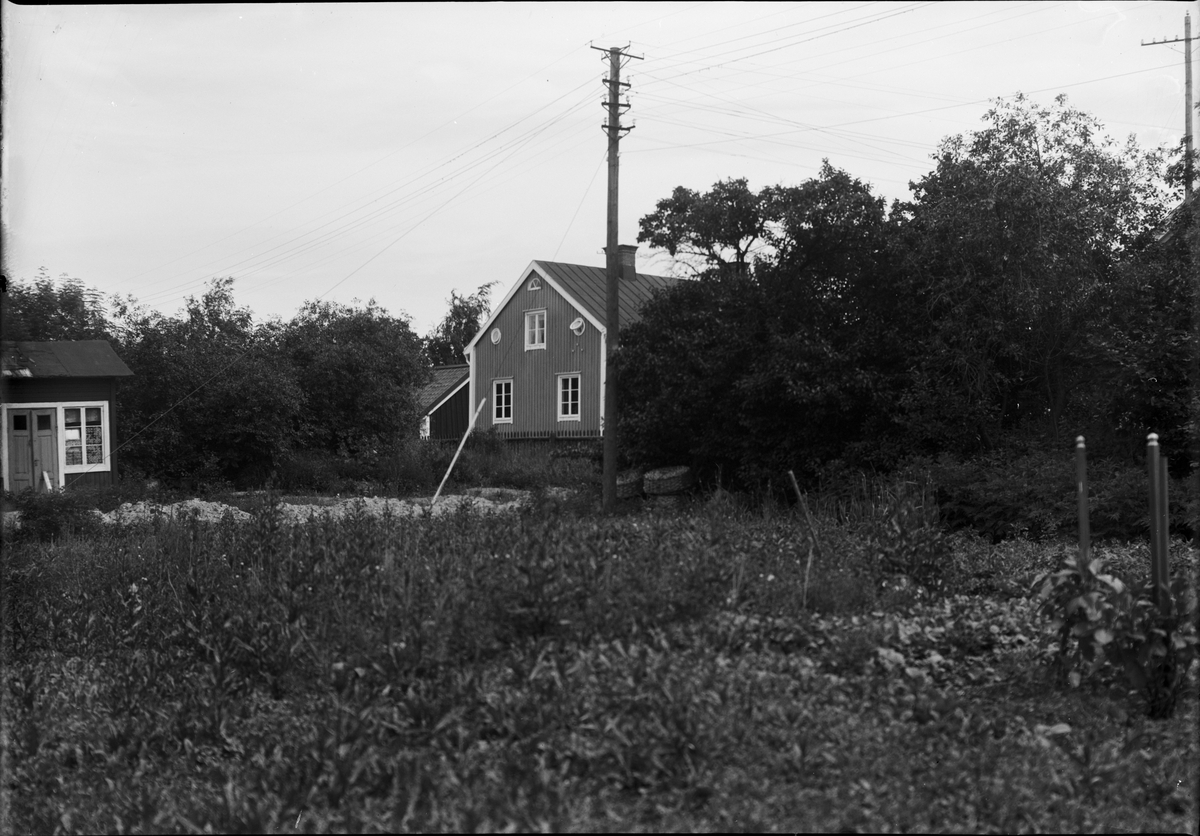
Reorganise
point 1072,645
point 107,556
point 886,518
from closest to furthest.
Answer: point 1072,645 < point 886,518 < point 107,556

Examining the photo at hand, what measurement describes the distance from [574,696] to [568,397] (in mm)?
27858

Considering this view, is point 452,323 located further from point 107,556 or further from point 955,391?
point 107,556

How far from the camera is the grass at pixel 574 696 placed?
4.48m

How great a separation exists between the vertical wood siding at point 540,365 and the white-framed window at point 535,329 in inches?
6.3

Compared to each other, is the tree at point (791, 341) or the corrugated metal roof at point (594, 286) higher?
the corrugated metal roof at point (594, 286)

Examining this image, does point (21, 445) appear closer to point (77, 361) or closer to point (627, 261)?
point (77, 361)

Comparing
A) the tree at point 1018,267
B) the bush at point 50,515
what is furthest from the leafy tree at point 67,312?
the tree at point 1018,267

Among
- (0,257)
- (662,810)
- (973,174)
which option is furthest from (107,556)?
(973,174)

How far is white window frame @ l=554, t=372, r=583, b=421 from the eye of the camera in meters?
32.6

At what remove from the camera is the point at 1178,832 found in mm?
4289

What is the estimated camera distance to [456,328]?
195ft

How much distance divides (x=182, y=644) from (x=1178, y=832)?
609 centimetres

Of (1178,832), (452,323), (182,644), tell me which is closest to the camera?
(1178,832)

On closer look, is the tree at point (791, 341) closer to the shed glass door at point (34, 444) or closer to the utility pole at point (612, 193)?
the utility pole at point (612, 193)
